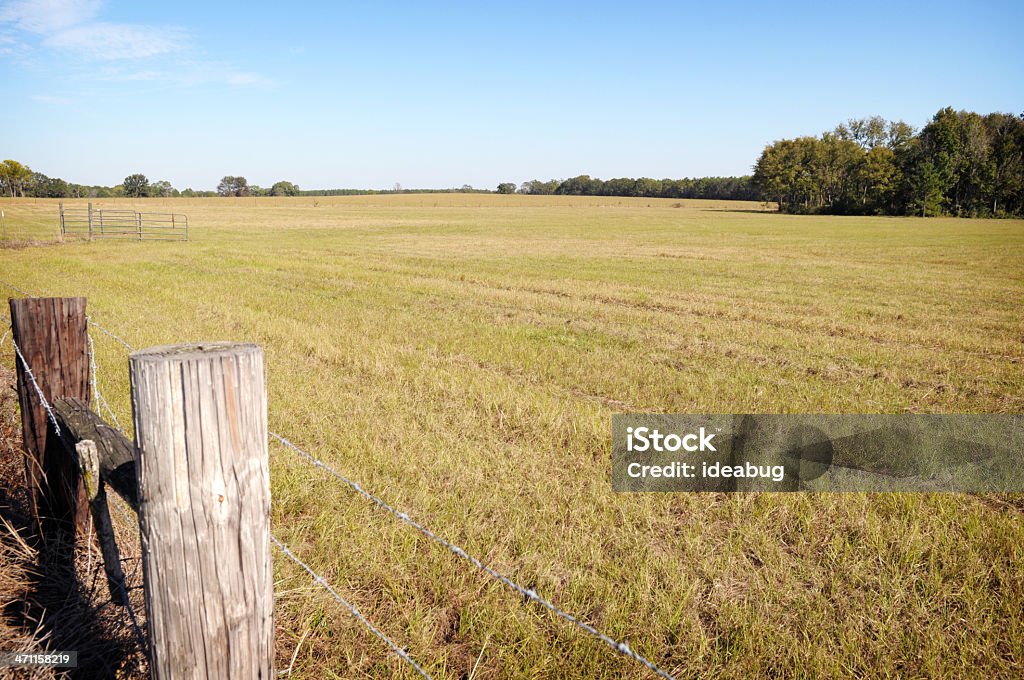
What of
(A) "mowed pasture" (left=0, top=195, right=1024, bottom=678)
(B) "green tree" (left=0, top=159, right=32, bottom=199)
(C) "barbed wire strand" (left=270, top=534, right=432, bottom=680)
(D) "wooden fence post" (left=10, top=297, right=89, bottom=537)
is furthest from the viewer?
(B) "green tree" (left=0, top=159, right=32, bottom=199)

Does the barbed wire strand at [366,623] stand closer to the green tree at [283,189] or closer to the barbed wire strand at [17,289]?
the barbed wire strand at [17,289]

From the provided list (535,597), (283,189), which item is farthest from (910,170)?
(283,189)

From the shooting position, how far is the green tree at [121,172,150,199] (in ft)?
477

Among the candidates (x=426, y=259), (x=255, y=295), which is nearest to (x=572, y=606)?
(x=255, y=295)

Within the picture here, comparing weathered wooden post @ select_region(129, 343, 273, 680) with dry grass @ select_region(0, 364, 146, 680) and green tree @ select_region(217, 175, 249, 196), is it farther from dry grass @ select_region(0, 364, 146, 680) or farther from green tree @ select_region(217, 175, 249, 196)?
green tree @ select_region(217, 175, 249, 196)

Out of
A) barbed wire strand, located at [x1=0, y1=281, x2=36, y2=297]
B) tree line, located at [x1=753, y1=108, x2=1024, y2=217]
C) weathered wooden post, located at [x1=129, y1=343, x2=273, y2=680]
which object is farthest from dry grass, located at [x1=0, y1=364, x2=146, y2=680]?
tree line, located at [x1=753, y1=108, x2=1024, y2=217]

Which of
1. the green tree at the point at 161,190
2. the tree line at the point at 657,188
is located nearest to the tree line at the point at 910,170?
the tree line at the point at 657,188

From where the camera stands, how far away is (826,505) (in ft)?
15.5

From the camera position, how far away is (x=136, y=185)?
146875 millimetres

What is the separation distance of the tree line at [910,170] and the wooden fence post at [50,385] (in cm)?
10113

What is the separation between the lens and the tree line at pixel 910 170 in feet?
Answer: 278

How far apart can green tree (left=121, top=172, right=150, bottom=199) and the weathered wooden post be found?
554 feet

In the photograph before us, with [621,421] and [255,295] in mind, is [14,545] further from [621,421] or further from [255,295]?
[255,295]

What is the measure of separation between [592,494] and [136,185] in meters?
172
